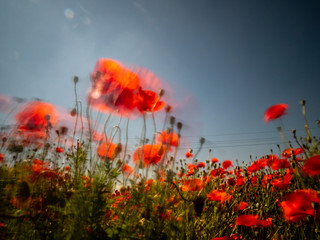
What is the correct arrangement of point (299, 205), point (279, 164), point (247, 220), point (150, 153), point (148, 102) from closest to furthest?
point (299, 205)
point (247, 220)
point (148, 102)
point (150, 153)
point (279, 164)

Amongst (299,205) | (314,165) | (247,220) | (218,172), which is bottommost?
(247,220)

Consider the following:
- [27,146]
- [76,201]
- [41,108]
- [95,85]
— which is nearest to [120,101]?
[95,85]

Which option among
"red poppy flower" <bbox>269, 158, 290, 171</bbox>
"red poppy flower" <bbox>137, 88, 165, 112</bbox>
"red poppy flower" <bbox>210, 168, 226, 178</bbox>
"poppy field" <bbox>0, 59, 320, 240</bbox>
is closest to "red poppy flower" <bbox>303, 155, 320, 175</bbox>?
"poppy field" <bbox>0, 59, 320, 240</bbox>

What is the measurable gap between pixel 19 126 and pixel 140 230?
6.37 ft

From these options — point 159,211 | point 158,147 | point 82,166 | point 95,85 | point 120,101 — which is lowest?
point 159,211

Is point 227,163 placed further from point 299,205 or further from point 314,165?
point 314,165

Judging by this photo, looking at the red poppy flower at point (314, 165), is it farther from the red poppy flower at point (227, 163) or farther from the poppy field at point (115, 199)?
the red poppy flower at point (227, 163)

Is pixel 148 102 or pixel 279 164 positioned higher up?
pixel 148 102

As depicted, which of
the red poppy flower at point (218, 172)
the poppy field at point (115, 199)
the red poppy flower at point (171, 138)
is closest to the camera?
the poppy field at point (115, 199)

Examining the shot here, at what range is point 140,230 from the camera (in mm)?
1288

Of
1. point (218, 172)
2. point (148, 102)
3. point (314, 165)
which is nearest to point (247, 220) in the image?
point (314, 165)

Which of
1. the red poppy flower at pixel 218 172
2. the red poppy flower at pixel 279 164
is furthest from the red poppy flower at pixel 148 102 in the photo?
the red poppy flower at pixel 218 172

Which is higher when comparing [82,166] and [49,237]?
[82,166]

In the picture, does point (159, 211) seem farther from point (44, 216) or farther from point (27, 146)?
point (27, 146)
